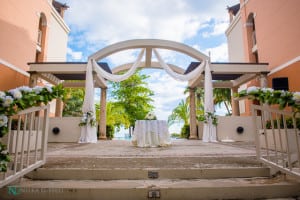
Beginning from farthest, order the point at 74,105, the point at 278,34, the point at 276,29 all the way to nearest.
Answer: the point at 74,105, the point at 276,29, the point at 278,34

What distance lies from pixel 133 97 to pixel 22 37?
8512 millimetres

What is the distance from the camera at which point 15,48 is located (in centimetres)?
770

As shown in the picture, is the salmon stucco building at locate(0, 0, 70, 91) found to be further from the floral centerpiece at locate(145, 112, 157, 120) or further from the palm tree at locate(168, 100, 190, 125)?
the palm tree at locate(168, 100, 190, 125)

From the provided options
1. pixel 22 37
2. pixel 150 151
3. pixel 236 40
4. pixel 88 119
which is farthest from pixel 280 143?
pixel 236 40

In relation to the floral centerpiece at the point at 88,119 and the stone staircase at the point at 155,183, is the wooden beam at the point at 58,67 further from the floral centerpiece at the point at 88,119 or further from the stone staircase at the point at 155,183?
the stone staircase at the point at 155,183

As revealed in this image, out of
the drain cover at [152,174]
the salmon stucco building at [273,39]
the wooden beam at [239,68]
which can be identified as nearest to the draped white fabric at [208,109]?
the wooden beam at [239,68]

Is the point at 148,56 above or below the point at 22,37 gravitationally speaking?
below

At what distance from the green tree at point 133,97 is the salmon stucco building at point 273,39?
7377 millimetres

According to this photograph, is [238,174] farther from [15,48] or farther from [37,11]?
[37,11]

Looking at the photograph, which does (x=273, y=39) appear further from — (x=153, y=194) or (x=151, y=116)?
(x=153, y=194)

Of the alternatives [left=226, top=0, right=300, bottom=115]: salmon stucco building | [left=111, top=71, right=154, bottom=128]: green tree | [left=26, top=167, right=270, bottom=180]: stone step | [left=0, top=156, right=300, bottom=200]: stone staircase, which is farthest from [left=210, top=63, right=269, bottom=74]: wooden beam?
[left=111, top=71, right=154, bottom=128]: green tree

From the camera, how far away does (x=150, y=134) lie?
576cm

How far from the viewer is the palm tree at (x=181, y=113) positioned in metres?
18.0

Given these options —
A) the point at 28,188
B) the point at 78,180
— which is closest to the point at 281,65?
the point at 78,180
